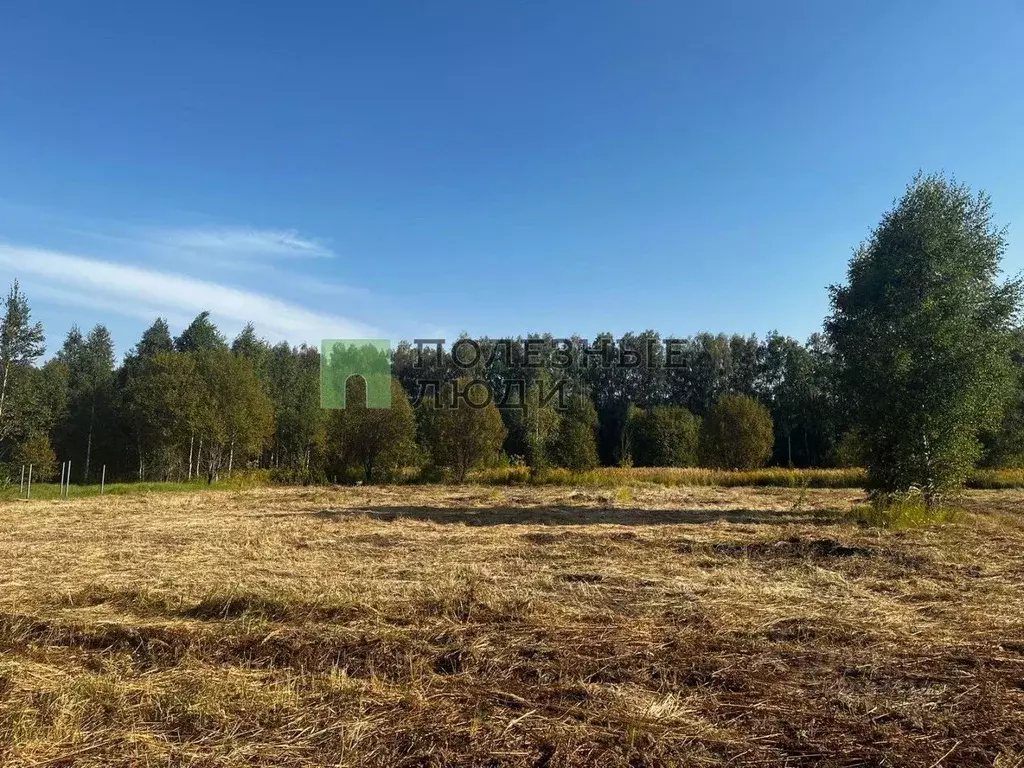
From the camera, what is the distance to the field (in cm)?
356

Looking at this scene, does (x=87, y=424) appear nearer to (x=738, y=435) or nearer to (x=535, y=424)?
(x=535, y=424)

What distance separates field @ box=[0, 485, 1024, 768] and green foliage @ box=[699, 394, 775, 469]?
3098 centimetres

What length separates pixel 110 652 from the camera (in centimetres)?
523

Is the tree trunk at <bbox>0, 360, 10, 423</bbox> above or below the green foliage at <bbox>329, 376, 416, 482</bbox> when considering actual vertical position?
above

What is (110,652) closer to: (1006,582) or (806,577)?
(806,577)

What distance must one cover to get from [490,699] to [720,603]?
3.53 metres

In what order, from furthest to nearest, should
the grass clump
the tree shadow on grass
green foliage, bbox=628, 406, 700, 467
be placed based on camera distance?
1. green foliage, bbox=628, 406, 700, 467
2. the tree shadow on grass
3. the grass clump

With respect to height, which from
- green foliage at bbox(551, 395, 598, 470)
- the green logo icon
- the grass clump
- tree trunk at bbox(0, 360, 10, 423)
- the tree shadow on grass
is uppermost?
the green logo icon

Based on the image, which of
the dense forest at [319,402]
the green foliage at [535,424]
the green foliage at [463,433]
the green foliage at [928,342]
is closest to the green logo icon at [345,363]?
the dense forest at [319,402]

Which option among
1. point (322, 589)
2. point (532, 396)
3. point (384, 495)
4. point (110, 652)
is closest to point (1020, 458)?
point (532, 396)

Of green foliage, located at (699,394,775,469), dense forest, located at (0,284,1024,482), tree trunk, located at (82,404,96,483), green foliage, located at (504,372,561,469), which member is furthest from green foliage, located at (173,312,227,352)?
green foliage, located at (699,394,775,469)

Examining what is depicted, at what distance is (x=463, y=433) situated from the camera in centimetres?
3678

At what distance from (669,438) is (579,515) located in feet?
112

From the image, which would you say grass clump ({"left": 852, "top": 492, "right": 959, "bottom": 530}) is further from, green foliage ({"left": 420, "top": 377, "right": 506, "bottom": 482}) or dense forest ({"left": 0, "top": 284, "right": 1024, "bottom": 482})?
green foliage ({"left": 420, "top": 377, "right": 506, "bottom": 482})
